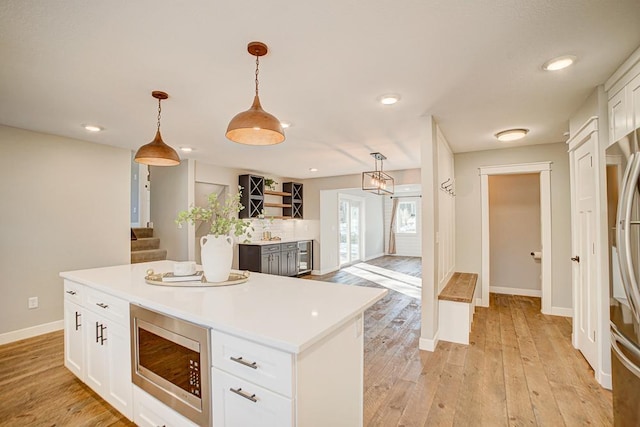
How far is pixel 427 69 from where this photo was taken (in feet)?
7.00

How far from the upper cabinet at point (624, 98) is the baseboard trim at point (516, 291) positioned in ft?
12.7

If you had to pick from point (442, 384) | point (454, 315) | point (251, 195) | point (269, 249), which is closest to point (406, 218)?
point (269, 249)

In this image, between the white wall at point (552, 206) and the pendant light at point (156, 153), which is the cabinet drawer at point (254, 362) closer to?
the pendant light at point (156, 153)

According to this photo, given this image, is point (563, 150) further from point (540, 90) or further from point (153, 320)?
point (153, 320)

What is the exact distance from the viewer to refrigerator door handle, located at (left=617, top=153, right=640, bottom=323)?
1224mm

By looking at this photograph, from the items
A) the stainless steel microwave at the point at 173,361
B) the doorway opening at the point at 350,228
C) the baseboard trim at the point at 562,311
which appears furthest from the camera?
the doorway opening at the point at 350,228

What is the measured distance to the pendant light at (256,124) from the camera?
1647 mm

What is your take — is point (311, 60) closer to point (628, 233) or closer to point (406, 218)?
point (628, 233)

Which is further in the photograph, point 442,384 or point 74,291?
point 442,384

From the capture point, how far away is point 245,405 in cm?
125

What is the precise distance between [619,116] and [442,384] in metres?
2.45

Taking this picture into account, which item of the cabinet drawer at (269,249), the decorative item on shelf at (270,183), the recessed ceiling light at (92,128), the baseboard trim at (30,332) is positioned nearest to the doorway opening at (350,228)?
the decorative item on shelf at (270,183)

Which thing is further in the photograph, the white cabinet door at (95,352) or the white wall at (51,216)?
the white wall at (51,216)

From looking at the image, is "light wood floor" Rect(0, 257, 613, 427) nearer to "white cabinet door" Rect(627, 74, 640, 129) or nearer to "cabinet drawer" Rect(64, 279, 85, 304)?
"cabinet drawer" Rect(64, 279, 85, 304)
